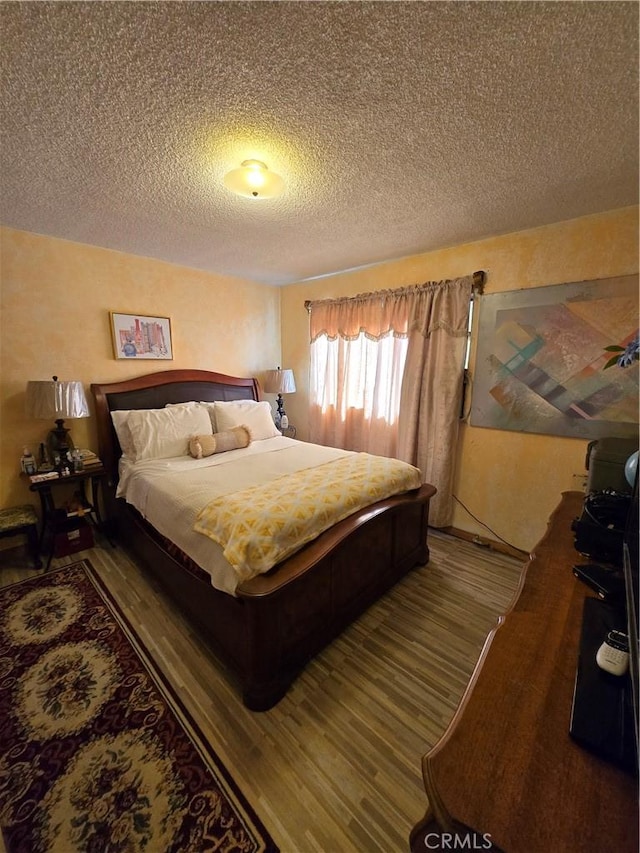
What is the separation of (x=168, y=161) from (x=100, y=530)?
2785mm

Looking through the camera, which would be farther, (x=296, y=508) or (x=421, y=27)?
(x=296, y=508)

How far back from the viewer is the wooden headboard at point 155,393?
8.85 feet

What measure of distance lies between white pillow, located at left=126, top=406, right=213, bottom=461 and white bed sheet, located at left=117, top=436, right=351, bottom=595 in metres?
0.10

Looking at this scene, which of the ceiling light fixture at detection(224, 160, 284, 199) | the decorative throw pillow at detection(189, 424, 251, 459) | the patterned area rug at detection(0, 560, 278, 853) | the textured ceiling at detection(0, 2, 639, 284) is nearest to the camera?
the textured ceiling at detection(0, 2, 639, 284)

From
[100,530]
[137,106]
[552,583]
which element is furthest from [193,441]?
[552,583]

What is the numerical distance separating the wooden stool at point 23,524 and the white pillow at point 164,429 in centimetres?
81

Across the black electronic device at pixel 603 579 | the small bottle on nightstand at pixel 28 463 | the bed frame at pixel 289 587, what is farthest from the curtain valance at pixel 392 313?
the small bottle on nightstand at pixel 28 463

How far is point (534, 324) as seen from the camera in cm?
231

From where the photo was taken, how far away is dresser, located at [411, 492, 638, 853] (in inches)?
21.1

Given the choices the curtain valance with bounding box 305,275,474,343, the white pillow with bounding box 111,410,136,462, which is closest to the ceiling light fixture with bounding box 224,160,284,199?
the curtain valance with bounding box 305,275,474,343

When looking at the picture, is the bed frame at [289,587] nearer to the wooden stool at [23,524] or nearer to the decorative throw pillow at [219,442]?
the wooden stool at [23,524]

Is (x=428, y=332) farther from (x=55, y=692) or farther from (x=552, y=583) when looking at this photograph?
(x=55, y=692)

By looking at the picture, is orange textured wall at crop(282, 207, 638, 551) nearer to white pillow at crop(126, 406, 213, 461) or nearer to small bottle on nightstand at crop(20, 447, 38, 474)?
white pillow at crop(126, 406, 213, 461)

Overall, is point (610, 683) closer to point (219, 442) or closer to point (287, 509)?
point (287, 509)
